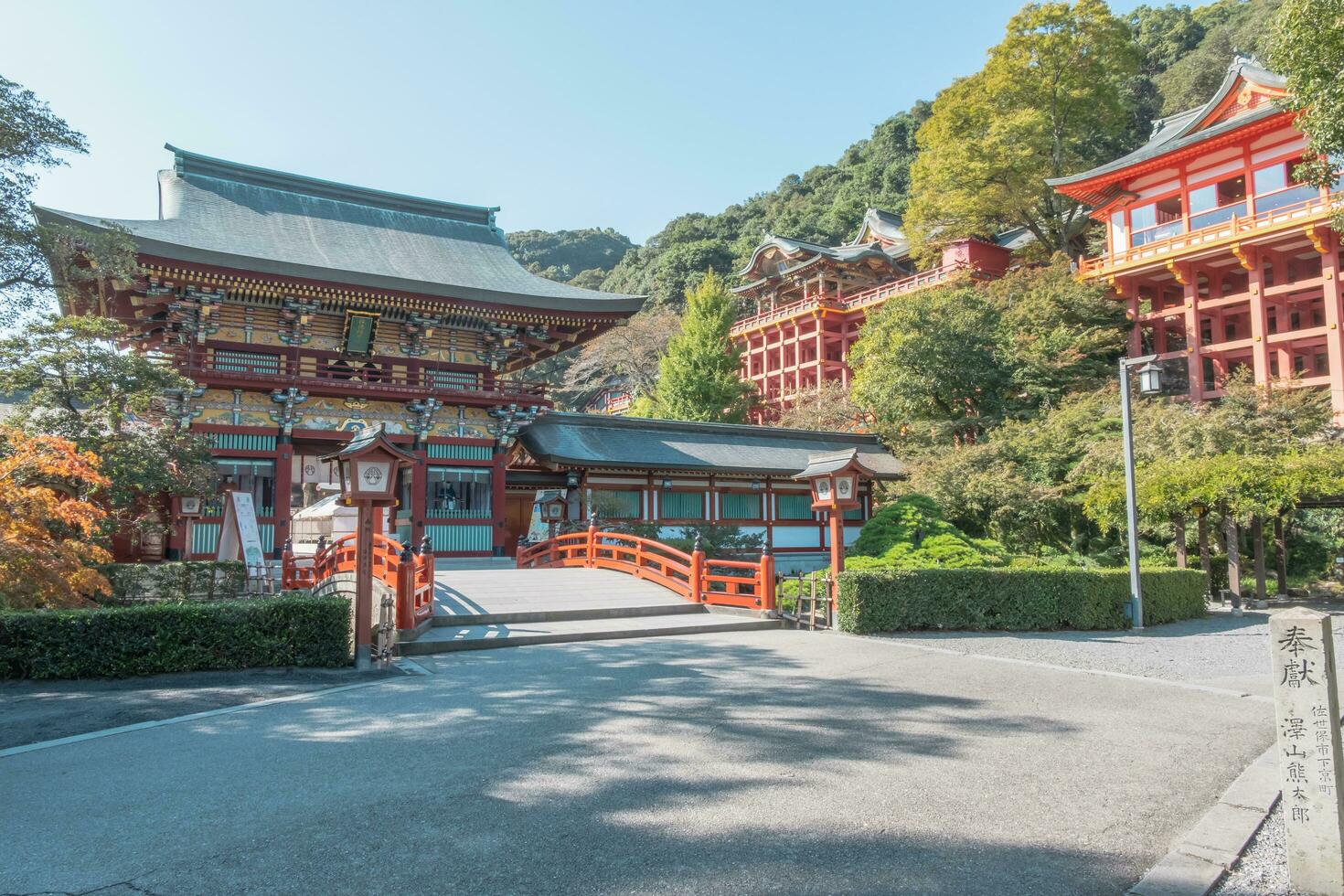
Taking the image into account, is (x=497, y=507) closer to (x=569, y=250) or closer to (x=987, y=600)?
(x=987, y=600)

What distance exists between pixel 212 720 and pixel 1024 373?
82.3 ft

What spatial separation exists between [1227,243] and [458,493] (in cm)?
2455

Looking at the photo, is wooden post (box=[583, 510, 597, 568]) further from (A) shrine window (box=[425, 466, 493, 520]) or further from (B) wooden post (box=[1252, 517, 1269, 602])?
(B) wooden post (box=[1252, 517, 1269, 602])

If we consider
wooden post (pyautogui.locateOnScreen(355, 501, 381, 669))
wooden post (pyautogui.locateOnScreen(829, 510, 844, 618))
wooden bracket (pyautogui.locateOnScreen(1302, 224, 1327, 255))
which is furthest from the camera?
wooden bracket (pyautogui.locateOnScreen(1302, 224, 1327, 255))

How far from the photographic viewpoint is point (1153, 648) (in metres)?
11.7

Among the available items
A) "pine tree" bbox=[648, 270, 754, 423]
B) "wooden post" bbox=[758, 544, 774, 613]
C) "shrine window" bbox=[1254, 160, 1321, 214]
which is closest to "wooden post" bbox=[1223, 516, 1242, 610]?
"wooden post" bbox=[758, 544, 774, 613]

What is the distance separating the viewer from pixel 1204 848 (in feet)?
13.9

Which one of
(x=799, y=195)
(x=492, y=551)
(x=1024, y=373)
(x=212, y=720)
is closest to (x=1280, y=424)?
(x=1024, y=373)

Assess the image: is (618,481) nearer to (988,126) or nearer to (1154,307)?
(1154,307)

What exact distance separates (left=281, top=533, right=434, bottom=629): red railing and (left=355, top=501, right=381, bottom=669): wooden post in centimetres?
86

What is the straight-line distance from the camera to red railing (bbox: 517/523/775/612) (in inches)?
534

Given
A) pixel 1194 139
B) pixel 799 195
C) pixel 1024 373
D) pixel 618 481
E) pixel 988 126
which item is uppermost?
pixel 799 195

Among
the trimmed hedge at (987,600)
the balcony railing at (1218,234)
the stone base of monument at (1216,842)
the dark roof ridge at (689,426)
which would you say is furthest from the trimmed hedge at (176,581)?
the balcony railing at (1218,234)

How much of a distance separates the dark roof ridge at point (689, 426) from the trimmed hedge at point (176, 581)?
9805 millimetres
